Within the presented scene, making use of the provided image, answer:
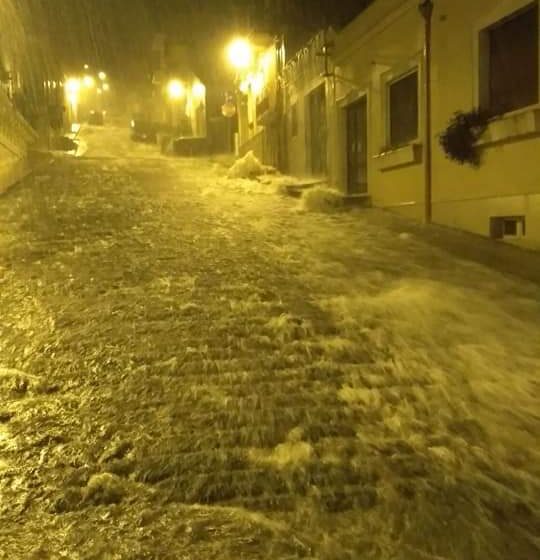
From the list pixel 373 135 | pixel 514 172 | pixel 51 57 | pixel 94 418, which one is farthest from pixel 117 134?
pixel 94 418

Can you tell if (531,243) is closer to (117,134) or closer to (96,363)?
(96,363)

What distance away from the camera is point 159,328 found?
502 centimetres

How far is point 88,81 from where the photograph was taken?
64.4 meters

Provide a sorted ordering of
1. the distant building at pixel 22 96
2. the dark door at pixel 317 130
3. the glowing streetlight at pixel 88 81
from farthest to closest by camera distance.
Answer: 1. the glowing streetlight at pixel 88 81
2. the dark door at pixel 317 130
3. the distant building at pixel 22 96

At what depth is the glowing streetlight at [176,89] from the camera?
145 feet

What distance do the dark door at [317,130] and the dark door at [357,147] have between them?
5.04 ft

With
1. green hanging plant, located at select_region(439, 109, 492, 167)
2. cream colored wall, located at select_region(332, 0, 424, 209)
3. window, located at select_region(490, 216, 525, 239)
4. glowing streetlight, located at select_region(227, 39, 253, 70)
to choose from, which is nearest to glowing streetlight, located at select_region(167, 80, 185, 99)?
glowing streetlight, located at select_region(227, 39, 253, 70)

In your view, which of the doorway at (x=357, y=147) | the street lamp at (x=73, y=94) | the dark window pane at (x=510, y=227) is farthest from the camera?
the street lamp at (x=73, y=94)

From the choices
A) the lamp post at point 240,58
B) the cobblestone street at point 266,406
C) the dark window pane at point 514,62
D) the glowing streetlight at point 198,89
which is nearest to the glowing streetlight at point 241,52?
the lamp post at point 240,58

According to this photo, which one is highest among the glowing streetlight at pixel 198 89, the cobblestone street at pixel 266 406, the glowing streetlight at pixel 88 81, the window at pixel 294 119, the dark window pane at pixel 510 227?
the glowing streetlight at pixel 88 81

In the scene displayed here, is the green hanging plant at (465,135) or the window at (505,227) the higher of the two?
the green hanging plant at (465,135)

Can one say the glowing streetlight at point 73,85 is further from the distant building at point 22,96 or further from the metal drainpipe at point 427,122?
the metal drainpipe at point 427,122

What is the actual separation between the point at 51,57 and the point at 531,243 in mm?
35938

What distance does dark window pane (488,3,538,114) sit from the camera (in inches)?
294
